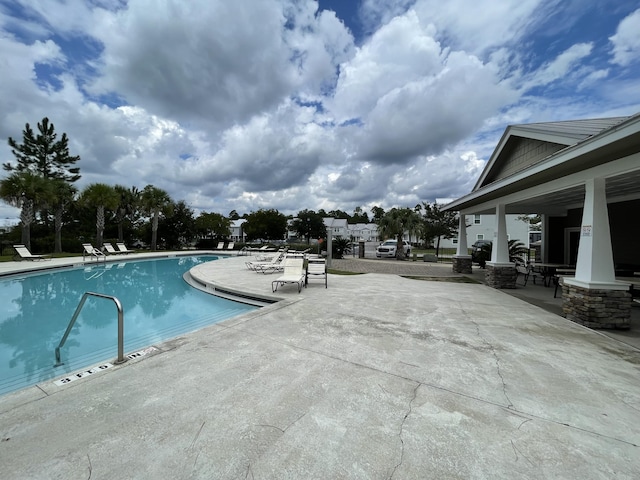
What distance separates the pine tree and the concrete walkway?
3383 centimetres

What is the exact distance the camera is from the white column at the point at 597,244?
5297 mm

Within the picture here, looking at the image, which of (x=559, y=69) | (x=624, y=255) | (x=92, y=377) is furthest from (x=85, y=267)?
(x=624, y=255)

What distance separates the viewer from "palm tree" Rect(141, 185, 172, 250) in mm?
25094

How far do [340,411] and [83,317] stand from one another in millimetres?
7428

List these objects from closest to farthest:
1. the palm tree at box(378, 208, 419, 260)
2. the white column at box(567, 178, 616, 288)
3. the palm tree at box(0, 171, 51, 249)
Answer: the white column at box(567, 178, 616, 288) → the palm tree at box(0, 171, 51, 249) → the palm tree at box(378, 208, 419, 260)

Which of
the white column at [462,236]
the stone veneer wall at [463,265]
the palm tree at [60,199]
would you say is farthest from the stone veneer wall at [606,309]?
the palm tree at [60,199]

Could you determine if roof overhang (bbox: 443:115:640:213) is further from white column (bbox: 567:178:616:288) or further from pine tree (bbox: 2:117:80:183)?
pine tree (bbox: 2:117:80:183)

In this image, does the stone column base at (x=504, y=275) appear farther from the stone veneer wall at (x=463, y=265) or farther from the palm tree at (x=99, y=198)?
the palm tree at (x=99, y=198)

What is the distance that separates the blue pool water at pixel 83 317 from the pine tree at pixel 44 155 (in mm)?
21431

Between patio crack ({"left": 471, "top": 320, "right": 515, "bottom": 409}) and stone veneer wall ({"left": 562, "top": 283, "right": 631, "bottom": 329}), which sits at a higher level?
stone veneer wall ({"left": 562, "top": 283, "right": 631, "bottom": 329})

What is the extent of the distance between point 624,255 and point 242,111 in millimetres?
18150

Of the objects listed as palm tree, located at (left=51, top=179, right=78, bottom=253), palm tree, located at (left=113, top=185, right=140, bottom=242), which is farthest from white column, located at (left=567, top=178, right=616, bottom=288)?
palm tree, located at (left=113, top=185, right=140, bottom=242)

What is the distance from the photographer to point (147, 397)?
8.70ft

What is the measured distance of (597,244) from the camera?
5340mm
